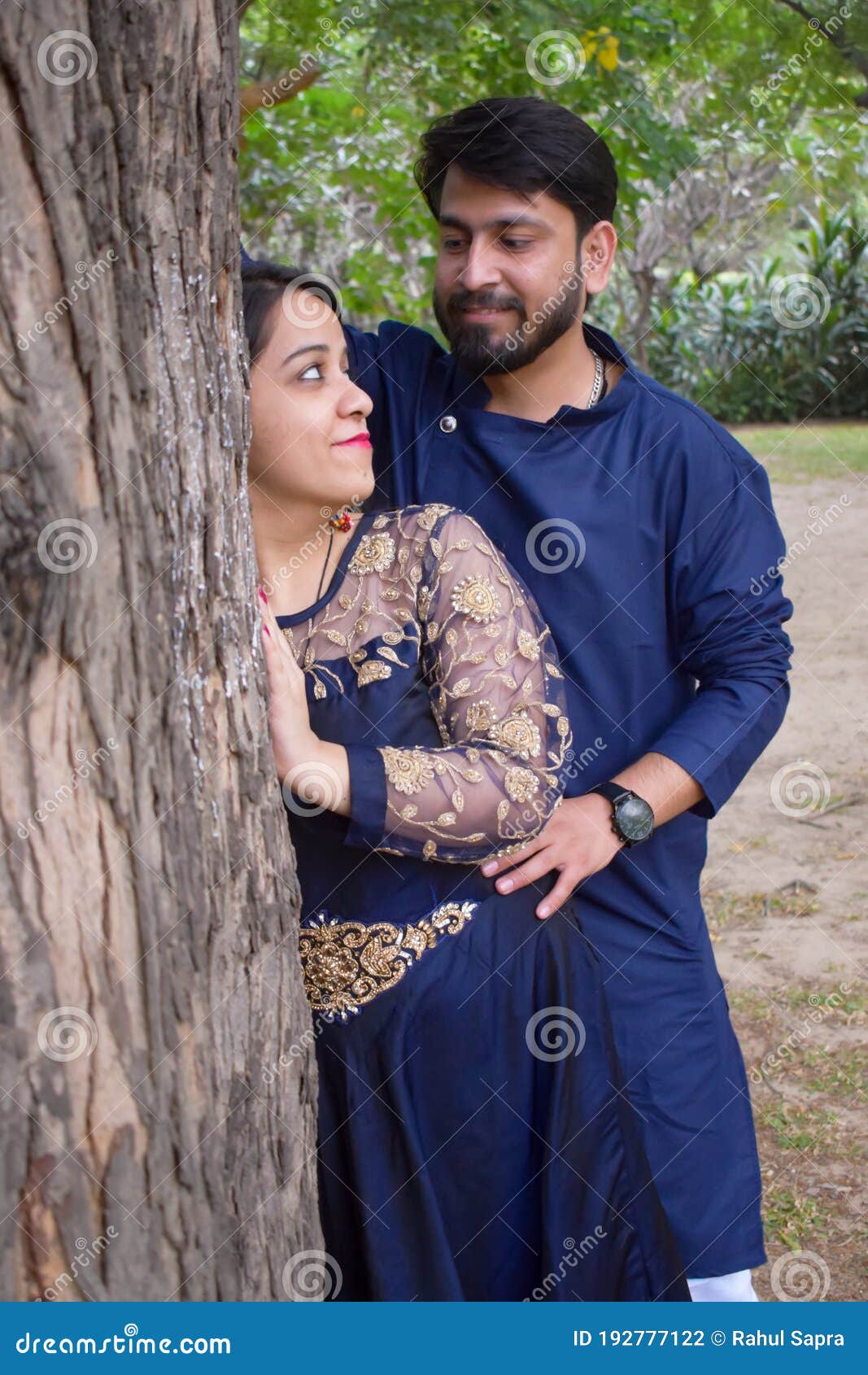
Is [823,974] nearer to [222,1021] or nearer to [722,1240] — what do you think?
[722,1240]

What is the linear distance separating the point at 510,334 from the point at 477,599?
2.12 ft

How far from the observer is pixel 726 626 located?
91.1 inches

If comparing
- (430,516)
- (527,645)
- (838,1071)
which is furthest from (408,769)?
(838,1071)

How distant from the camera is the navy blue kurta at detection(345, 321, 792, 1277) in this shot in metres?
2.25

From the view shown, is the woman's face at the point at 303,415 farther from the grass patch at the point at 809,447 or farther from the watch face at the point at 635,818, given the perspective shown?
the grass patch at the point at 809,447

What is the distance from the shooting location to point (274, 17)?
4805 millimetres

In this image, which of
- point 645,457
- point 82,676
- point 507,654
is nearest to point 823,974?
point 645,457

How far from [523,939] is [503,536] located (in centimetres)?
70

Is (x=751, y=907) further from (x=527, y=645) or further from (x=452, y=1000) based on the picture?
(x=527, y=645)

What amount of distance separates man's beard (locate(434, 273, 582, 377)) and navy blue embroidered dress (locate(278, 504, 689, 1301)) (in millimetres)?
460

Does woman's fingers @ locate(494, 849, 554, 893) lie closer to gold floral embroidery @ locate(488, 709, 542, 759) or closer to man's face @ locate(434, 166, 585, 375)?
gold floral embroidery @ locate(488, 709, 542, 759)

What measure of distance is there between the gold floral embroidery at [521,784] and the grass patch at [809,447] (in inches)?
327

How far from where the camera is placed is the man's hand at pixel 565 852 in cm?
201

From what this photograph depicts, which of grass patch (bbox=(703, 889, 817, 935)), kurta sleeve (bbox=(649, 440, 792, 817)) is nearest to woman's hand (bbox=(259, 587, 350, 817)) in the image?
kurta sleeve (bbox=(649, 440, 792, 817))
